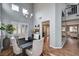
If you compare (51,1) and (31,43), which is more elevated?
(51,1)

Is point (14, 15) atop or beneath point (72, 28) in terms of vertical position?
atop

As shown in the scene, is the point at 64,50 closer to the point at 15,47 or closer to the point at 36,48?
the point at 36,48

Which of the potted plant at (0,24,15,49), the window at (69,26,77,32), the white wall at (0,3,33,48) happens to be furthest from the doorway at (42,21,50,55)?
the potted plant at (0,24,15,49)

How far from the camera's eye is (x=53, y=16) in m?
1.97

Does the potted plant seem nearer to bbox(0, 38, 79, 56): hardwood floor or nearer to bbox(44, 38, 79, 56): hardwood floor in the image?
bbox(0, 38, 79, 56): hardwood floor

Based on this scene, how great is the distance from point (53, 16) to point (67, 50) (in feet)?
2.35

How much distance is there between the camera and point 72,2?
6.40 ft

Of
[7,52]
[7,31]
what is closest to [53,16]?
[7,31]

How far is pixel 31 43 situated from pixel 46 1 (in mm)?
876

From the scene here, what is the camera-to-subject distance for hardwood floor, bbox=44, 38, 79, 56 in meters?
1.94

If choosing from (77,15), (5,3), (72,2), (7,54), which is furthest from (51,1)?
(7,54)

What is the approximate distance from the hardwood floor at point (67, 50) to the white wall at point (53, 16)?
97 millimetres

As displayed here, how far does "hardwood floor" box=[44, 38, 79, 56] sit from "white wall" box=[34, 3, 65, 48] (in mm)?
97

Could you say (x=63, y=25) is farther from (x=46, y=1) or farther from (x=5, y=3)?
(x=5, y=3)
